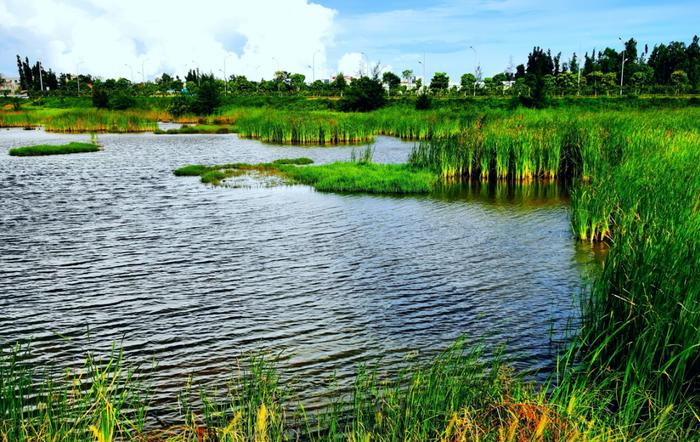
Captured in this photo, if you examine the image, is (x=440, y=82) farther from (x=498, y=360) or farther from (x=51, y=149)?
(x=498, y=360)

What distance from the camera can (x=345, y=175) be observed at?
81.1 feet

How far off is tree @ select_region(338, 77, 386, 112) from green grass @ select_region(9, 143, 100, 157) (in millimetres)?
35010

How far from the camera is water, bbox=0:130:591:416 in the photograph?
9.11 metres

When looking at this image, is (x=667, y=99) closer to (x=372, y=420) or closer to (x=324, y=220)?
(x=324, y=220)

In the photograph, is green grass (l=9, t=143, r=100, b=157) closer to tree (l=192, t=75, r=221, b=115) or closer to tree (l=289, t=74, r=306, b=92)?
tree (l=192, t=75, r=221, b=115)

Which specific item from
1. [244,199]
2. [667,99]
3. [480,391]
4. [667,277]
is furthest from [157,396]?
[667,99]

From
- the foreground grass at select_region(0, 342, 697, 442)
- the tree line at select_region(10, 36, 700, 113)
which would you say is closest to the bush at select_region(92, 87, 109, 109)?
the tree line at select_region(10, 36, 700, 113)

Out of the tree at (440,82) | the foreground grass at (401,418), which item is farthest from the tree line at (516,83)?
the foreground grass at (401,418)

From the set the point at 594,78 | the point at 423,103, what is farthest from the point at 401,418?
the point at 594,78

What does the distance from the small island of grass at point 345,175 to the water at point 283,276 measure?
1.13 meters

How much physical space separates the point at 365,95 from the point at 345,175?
148ft

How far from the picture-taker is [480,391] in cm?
629

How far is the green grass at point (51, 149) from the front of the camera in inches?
Result: 1432

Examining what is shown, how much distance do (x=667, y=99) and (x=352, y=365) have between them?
6974 cm
